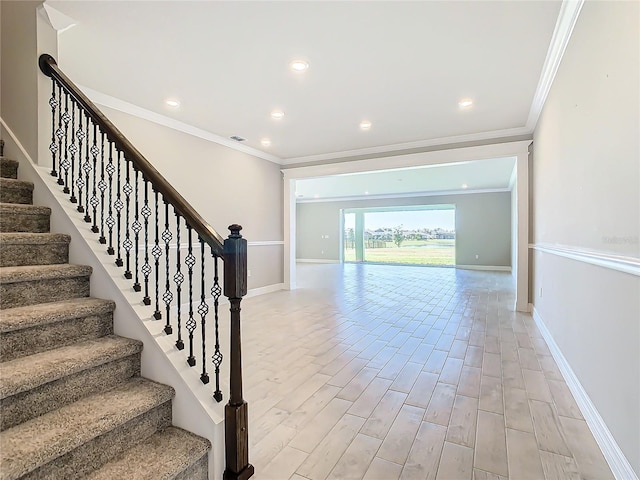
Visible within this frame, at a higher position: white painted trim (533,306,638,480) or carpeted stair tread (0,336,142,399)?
carpeted stair tread (0,336,142,399)

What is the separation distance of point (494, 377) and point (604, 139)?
183 cm

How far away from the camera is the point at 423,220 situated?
12555mm

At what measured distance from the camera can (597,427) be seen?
1814 millimetres

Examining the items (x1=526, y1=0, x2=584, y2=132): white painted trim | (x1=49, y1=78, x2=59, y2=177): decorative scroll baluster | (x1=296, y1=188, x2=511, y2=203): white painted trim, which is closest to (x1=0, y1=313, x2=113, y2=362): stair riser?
(x1=49, y1=78, x2=59, y2=177): decorative scroll baluster

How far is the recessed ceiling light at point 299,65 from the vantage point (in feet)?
9.73

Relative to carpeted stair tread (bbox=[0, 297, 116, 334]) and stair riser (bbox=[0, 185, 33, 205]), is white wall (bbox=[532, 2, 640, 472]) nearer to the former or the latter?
carpeted stair tread (bbox=[0, 297, 116, 334])

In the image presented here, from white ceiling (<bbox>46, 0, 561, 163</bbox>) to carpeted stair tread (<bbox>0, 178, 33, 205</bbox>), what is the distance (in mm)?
1327

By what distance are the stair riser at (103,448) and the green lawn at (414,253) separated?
38.1 feet

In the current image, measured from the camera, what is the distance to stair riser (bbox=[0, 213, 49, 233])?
6.37ft

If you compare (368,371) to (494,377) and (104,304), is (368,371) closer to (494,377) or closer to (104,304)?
(494,377)

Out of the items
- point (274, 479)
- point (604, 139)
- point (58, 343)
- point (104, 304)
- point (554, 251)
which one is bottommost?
point (274, 479)

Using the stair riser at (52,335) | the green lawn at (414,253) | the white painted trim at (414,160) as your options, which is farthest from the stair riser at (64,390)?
the green lawn at (414,253)

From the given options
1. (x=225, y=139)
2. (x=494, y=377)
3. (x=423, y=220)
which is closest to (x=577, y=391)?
(x=494, y=377)

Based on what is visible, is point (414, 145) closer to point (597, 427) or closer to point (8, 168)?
point (597, 427)
